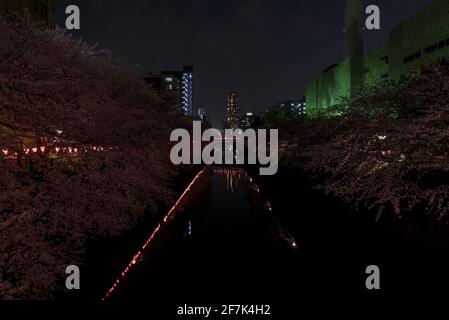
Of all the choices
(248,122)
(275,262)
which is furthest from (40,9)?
(248,122)

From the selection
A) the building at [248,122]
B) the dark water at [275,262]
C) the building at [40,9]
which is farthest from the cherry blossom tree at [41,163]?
the building at [248,122]

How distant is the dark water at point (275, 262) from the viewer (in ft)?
24.6

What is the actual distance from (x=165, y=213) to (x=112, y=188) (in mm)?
5896

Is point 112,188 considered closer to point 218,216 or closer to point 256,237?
point 256,237

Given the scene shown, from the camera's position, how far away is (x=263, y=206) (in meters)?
17.0

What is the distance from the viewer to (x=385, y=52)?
5434cm

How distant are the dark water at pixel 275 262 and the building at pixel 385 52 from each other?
14225mm

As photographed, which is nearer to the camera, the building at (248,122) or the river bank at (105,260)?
the river bank at (105,260)

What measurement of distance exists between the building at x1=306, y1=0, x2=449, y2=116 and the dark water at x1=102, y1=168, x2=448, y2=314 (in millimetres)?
14225

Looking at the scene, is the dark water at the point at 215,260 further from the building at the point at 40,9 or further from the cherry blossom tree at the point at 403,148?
the building at the point at 40,9

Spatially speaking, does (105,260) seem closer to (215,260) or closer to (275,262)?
(215,260)

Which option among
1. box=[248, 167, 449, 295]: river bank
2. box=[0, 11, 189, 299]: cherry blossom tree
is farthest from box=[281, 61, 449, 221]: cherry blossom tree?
box=[0, 11, 189, 299]: cherry blossom tree
